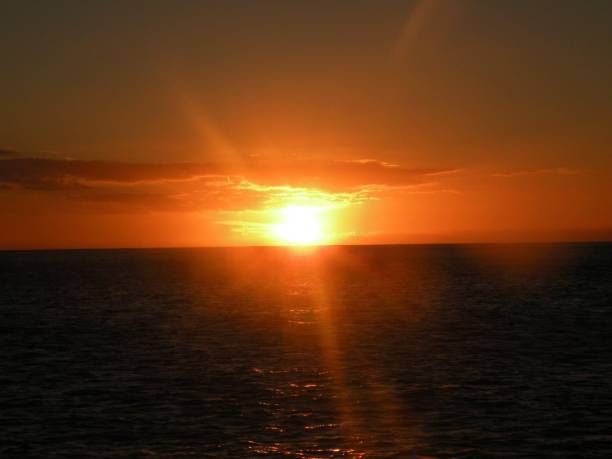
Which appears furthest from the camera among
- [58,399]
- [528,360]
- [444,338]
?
Answer: [444,338]

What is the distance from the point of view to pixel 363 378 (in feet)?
129

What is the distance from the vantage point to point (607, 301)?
3583 inches

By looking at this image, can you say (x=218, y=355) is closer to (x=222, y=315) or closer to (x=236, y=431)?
(x=236, y=431)

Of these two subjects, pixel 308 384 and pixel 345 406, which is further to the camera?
pixel 308 384

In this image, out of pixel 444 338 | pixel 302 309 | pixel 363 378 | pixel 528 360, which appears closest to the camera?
pixel 363 378

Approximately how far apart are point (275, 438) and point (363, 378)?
41.2 ft

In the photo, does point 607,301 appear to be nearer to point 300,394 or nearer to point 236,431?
point 300,394

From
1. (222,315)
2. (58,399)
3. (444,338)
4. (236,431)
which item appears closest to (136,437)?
(236,431)

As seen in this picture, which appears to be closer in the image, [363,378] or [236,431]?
[236,431]

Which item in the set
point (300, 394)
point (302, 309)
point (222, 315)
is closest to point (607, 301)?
point (302, 309)

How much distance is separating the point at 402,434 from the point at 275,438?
16.0 feet

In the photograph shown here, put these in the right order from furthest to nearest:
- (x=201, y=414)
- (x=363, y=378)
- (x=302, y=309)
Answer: (x=302, y=309) → (x=363, y=378) → (x=201, y=414)

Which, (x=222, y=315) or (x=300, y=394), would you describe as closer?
(x=300, y=394)

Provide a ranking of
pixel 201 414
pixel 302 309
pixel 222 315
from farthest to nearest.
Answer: pixel 302 309 < pixel 222 315 < pixel 201 414
